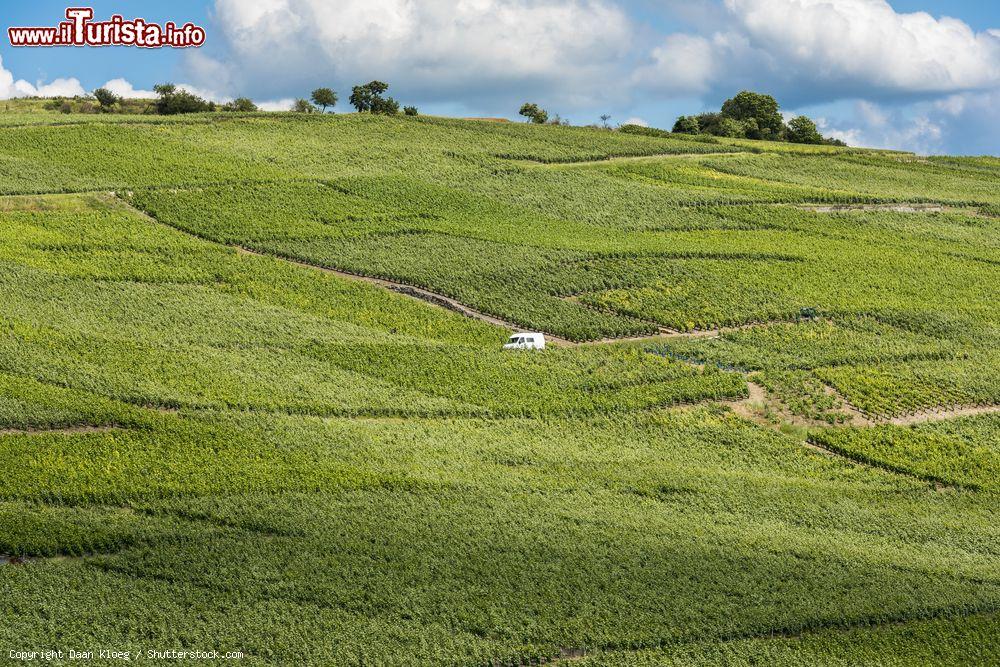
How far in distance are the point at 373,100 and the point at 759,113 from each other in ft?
181

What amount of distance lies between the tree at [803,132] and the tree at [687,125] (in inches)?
487

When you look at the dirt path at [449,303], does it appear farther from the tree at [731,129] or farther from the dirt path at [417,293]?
the tree at [731,129]

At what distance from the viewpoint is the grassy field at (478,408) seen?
127 feet

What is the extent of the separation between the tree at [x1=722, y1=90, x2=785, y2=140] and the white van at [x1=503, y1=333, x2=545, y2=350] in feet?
307

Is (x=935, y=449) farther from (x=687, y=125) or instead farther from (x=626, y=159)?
(x=687, y=125)

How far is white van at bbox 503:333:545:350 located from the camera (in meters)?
67.6

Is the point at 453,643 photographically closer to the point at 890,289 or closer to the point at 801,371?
the point at 801,371

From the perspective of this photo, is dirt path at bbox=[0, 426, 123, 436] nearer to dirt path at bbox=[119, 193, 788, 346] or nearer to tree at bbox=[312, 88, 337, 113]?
dirt path at bbox=[119, 193, 788, 346]

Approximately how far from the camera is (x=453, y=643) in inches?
1441

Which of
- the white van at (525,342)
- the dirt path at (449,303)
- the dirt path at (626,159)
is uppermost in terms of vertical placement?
the dirt path at (626,159)

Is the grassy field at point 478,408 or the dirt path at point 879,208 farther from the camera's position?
the dirt path at point 879,208

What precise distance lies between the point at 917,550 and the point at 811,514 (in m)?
4.58

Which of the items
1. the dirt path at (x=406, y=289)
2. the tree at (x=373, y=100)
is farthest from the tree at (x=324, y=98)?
the dirt path at (x=406, y=289)

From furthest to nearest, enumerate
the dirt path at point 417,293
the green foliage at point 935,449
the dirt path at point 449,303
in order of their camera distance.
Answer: the dirt path at point 417,293 < the dirt path at point 449,303 < the green foliage at point 935,449
